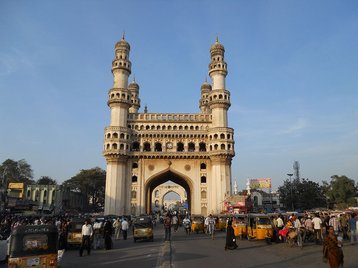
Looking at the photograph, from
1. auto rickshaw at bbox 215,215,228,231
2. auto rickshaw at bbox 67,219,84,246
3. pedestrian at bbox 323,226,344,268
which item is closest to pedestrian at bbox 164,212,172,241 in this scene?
auto rickshaw at bbox 67,219,84,246

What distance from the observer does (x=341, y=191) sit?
56.9 m

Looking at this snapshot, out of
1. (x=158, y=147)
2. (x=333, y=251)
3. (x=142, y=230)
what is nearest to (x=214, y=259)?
(x=333, y=251)

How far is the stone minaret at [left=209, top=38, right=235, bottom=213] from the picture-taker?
47219mm

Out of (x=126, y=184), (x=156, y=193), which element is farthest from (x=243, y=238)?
(x=156, y=193)

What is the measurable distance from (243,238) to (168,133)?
29.3 meters

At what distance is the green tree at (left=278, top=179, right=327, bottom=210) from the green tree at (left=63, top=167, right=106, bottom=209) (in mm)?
39244

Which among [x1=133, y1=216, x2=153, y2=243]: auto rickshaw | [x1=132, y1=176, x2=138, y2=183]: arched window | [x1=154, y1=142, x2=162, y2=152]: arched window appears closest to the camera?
[x1=133, y1=216, x2=153, y2=243]: auto rickshaw

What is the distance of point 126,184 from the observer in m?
48.5

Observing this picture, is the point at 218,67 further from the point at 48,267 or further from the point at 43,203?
the point at 48,267

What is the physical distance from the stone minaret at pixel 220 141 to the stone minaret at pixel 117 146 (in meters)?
12.1

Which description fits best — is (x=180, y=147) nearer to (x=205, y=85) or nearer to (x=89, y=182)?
(x=205, y=85)

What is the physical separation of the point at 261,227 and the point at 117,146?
1235 inches

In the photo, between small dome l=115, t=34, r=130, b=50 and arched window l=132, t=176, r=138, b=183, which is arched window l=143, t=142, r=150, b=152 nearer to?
arched window l=132, t=176, r=138, b=183

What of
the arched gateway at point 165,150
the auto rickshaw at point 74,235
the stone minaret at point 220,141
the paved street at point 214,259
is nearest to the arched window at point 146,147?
the arched gateway at point 165,150
